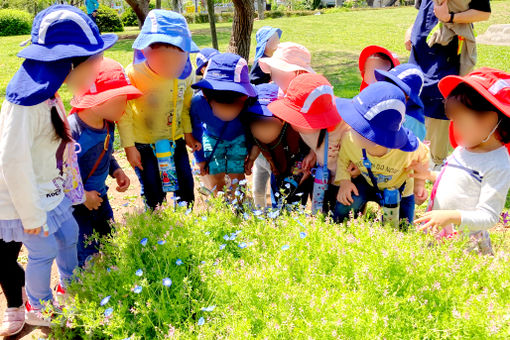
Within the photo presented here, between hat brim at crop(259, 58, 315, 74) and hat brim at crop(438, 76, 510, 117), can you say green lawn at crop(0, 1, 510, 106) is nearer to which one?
hat brim at crop(259, 58, 315, 74)

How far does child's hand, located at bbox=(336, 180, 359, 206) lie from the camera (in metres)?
3.08

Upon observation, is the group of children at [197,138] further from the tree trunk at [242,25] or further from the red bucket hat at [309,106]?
the tree trunk at [242,25]

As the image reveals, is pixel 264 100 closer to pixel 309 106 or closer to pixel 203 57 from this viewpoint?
pixel 309 106

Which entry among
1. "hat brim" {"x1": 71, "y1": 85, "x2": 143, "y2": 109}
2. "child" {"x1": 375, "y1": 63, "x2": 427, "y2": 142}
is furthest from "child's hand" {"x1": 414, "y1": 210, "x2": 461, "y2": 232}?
"hat brim" {"x1": 71, "y1": 85, "x2": 143, "y2": 109}

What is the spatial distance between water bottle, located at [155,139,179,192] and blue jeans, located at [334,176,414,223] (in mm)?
1459

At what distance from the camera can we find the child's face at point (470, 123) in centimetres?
245

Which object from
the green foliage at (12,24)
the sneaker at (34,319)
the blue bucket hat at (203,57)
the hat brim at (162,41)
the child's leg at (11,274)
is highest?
the green foliage at (12,24)

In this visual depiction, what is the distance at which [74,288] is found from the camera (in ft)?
7.74

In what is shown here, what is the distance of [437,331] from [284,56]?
114 inches

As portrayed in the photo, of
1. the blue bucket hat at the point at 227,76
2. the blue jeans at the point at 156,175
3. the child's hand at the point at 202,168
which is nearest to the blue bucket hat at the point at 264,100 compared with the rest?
the blue bucket hat at the point at 227,76

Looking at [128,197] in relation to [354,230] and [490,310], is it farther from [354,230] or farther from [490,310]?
[490,310]

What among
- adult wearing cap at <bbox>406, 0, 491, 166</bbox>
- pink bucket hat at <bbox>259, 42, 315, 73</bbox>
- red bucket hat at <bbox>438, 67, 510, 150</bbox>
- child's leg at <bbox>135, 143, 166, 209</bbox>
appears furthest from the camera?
adult wearing cap at <bbox>406, 0, 491, 166</bbox>

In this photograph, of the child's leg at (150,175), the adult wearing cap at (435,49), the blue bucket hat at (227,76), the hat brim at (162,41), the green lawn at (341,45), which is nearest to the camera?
the hat brim at (162,41)

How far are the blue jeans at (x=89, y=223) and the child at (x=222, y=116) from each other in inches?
36.8
